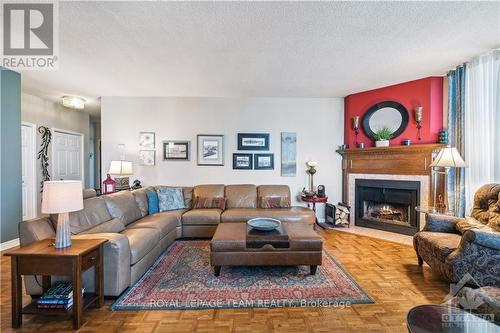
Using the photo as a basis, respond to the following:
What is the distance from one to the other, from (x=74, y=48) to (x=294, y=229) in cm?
343

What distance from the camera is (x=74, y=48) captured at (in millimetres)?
2773

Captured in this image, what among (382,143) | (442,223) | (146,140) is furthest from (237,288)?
(146,140)

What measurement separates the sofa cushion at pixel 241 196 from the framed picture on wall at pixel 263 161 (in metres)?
0.54

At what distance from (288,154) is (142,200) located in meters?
2.91

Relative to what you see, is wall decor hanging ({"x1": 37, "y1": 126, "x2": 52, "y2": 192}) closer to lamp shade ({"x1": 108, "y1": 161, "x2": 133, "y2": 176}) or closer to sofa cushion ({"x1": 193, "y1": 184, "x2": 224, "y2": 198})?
lamp shade ({"x1": 108, "y1": 161, "x2": 133, "y2": 176})

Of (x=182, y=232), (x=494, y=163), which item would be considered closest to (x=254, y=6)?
(x=182, y=232)

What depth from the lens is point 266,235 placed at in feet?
8.62

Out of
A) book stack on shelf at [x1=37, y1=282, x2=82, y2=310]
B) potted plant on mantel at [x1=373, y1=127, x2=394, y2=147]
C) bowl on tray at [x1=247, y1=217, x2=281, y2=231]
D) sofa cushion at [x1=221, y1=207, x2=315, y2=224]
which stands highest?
potted plant on mantel at [x1=373, y1=127, x2=394, y2=147]

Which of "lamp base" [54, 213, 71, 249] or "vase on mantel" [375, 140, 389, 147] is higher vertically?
"vase on mantel" [375, 140, 389, 147]

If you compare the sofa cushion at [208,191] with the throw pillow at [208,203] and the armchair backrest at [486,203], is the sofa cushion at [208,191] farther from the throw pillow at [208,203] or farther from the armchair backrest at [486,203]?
the armchair backrest at [486,203]

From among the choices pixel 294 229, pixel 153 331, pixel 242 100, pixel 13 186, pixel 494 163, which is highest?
pixel 242 100

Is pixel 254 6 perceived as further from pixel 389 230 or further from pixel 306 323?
pixel 389 230

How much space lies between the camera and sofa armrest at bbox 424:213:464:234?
2.76 meters

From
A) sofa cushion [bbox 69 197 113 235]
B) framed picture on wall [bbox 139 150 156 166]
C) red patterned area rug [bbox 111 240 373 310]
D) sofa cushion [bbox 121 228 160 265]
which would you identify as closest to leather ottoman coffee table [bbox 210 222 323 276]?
red patterned area rug [bbox 111 240 373 310]
